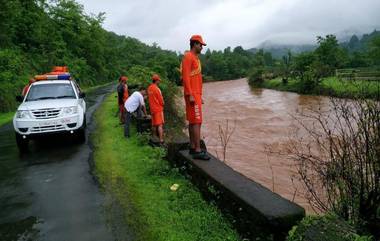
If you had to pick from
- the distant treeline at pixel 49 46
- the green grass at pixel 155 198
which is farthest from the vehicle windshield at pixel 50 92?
the distant treeline at pixel 49 46

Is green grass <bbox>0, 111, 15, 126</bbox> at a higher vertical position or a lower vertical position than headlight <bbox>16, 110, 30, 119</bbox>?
lower

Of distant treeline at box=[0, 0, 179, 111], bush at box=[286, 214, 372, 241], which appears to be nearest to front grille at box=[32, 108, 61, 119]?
bush at box=[286, 214, 372, 241]

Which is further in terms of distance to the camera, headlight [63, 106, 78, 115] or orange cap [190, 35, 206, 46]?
headlight [63, 106, 78, 115]

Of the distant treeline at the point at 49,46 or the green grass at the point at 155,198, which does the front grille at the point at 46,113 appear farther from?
the distant treeline at the point at 49,46

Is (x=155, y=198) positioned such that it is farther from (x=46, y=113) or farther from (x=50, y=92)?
(x=50, y=92)

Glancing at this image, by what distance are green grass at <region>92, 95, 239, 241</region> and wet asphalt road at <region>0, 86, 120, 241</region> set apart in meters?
0.36

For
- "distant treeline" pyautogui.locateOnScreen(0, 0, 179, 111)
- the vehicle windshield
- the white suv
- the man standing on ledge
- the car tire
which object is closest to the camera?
the man standing on ledge

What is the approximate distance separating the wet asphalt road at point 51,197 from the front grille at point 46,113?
911mm

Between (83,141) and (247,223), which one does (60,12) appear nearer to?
(83,141)

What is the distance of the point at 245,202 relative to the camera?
4473 mm

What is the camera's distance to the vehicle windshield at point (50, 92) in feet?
36.7

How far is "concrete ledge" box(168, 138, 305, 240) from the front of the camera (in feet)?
13.2

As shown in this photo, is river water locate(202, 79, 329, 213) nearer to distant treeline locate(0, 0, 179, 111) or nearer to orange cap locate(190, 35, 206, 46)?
orange cap locate(190, 35, 206, 46)

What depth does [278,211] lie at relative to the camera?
4.12 meters
